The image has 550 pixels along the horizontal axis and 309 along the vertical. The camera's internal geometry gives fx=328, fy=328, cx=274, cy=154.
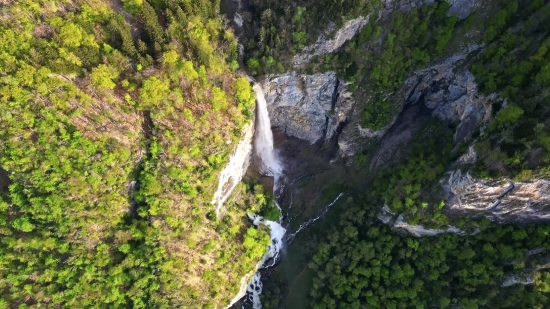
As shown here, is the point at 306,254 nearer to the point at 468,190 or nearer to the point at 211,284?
the point at 211,284

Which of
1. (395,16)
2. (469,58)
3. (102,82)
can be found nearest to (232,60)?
(102,82)

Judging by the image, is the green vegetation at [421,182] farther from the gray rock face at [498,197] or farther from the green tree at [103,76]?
the green tree at [103,76]

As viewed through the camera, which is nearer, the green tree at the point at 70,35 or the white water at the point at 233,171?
the green tree at the point at 70,35

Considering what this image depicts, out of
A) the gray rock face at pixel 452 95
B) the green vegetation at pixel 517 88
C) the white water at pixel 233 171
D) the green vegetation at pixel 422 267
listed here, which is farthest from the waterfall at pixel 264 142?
the green vegetation at pixel 517 88

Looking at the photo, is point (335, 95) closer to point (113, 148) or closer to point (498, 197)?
point (498, 197)

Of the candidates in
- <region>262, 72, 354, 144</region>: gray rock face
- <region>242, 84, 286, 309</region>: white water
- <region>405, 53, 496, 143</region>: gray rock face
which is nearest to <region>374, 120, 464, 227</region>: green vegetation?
<region>405, 53, 496, 143</region>: gray rock face
